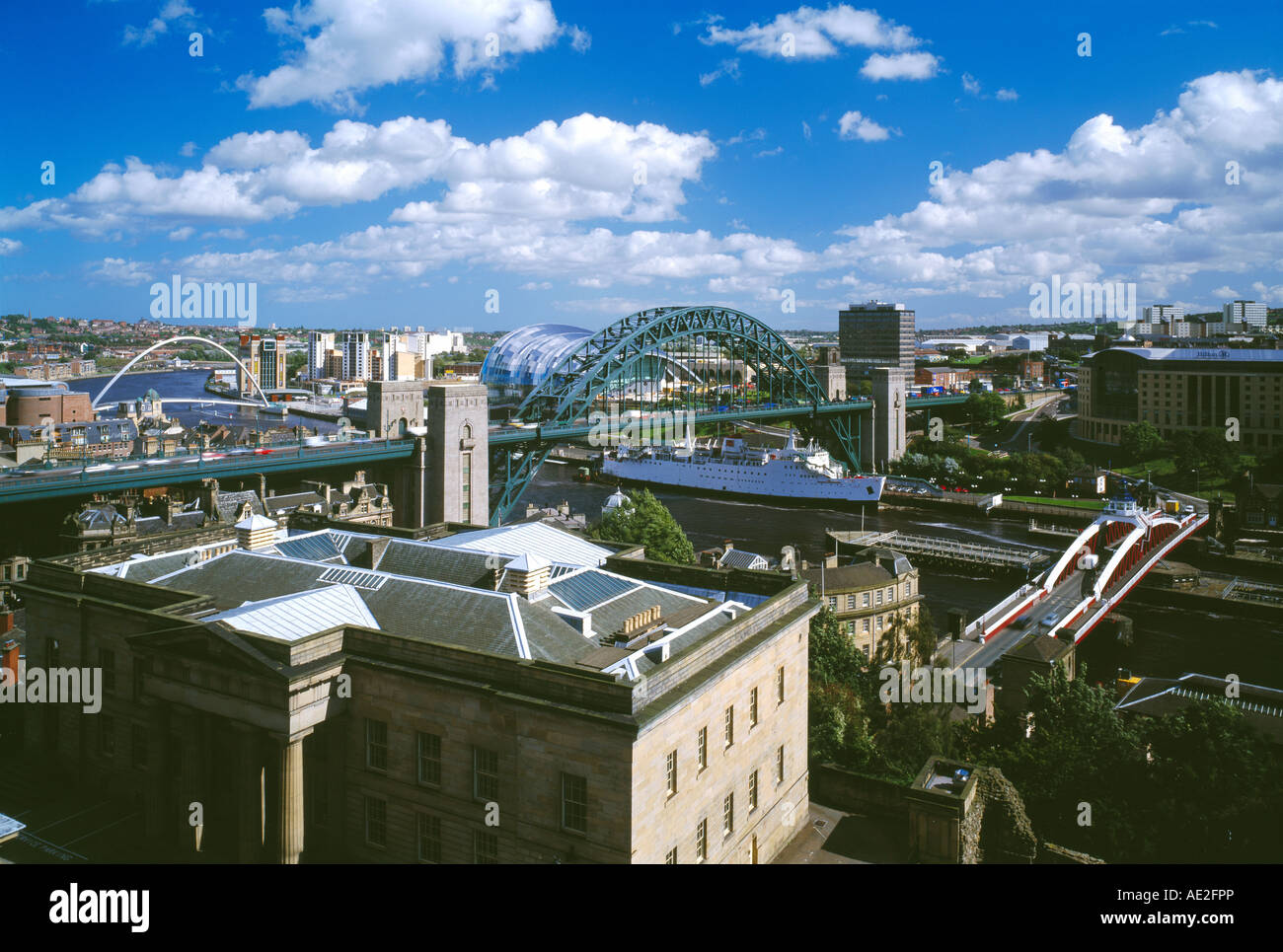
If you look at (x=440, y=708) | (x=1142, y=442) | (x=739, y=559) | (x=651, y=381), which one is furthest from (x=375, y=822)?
(x=1142, y=442)

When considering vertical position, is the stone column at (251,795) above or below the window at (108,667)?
below

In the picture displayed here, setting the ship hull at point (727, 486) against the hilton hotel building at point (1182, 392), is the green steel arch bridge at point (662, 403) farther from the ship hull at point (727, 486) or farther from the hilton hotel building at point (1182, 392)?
the hilton hotel building at point (1182, 392)

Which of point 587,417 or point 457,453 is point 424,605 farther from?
point 587,417

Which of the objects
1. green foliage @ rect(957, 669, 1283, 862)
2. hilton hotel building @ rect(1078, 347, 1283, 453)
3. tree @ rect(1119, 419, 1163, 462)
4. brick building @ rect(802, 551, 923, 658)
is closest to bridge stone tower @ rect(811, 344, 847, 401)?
hilton hotel building @ rect(1078, 347, 1283, 453)

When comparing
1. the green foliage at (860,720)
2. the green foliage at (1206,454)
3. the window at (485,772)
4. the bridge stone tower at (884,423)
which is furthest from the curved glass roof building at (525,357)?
the window at (485,772)
